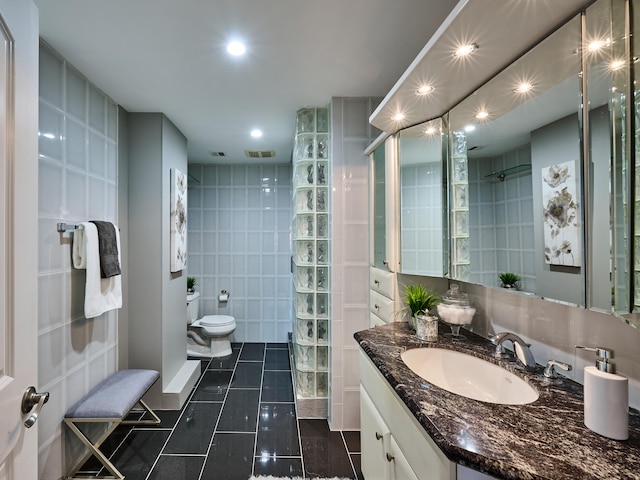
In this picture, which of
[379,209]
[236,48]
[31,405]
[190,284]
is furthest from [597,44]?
[190,284]

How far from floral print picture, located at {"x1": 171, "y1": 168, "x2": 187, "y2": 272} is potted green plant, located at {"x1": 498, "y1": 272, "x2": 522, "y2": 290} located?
2399 mm

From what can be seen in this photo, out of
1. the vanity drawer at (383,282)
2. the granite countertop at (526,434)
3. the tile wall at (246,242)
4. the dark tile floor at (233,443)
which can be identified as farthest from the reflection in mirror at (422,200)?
the tile wall at (246,242)

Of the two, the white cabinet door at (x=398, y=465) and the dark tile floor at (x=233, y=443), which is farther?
the dark tile floor at (x=233, y=443)

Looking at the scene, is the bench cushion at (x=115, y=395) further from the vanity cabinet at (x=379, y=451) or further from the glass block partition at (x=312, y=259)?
the vanity cabinet at (x=379, y=451)

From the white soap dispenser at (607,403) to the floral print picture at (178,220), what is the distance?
2625 mm

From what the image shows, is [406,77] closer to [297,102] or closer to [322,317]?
[297,102]

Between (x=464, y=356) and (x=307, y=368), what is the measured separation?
138 cm

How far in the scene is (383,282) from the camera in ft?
6.11

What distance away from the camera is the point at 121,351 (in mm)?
2219

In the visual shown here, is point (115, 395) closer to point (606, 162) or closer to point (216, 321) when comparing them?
point (216, 321)

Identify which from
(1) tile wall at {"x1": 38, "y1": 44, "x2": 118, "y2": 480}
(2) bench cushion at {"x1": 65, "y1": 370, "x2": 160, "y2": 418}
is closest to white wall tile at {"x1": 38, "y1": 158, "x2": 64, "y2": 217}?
(1) tile wall at {"x1": 38, "y1": 44, "x2": 118, "y2": 480}

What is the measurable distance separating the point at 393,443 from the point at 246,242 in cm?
325

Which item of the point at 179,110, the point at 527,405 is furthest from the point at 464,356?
the point at 179,110

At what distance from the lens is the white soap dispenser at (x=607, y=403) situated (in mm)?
670
